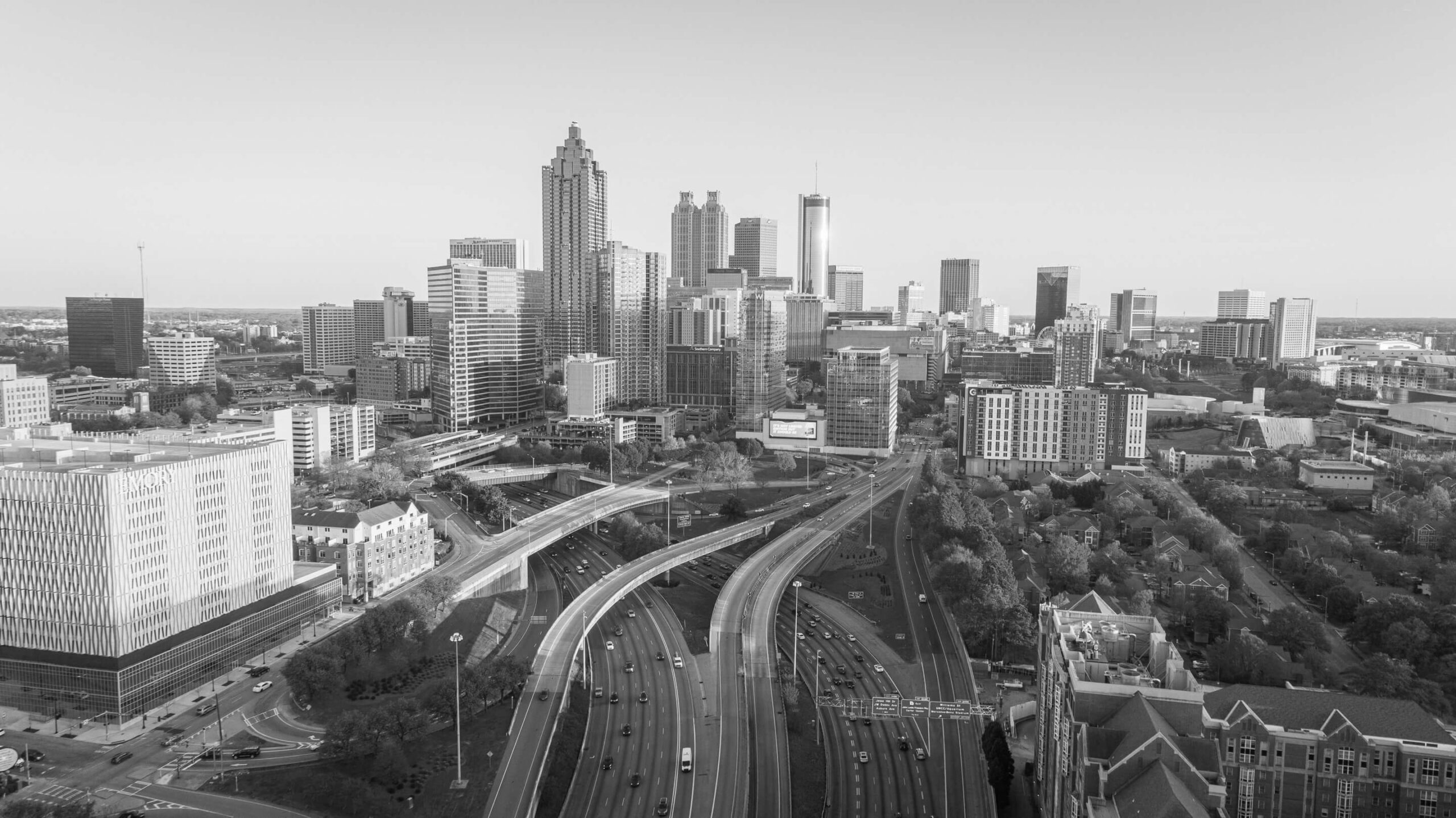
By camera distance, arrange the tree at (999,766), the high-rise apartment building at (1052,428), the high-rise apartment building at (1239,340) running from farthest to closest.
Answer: the high-rise apartment building at (1239,340) → the high-rise apartment building at (1052,428) → the tree at (999,766)

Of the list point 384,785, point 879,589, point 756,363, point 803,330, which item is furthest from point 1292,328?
point 384,785

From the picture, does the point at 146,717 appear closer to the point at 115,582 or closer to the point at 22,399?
the point at 115,582

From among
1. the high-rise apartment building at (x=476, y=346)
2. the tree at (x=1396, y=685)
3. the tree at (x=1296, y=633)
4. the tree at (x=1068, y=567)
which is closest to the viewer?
the tree at (x=1396, y=685)

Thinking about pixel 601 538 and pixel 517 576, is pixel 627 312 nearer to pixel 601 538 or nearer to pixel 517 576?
pixel 601 538

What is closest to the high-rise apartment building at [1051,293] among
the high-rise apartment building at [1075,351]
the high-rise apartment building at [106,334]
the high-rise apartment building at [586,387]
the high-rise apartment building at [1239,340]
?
the high-rise apartment building at [1239,340]

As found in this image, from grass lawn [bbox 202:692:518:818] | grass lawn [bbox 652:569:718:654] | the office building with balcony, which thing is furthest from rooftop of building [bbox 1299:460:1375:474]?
grass lawn [bbox 202:692:518:818]

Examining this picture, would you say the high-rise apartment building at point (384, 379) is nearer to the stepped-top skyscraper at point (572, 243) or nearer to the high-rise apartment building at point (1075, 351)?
the stepped-top skyscraper at point (572, 243)
